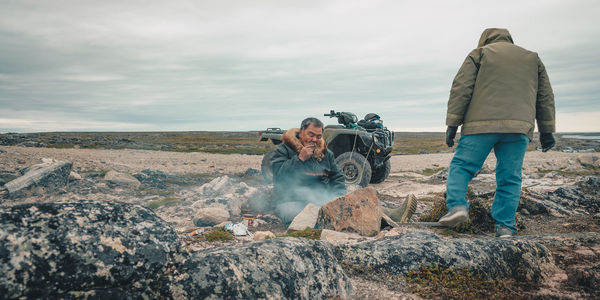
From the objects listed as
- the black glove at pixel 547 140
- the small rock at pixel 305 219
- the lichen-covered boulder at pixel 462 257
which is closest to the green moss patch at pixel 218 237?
the small rock at pixel 305 219

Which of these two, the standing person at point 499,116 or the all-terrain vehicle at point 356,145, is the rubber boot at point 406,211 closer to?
the standing person at point 499,116

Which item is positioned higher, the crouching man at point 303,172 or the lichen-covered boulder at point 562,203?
the crouching man at point 303,172

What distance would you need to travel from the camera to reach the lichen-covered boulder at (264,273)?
172cm

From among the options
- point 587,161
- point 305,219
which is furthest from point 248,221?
point 587,161

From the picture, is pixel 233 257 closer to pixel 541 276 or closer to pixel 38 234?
pixel 38 234

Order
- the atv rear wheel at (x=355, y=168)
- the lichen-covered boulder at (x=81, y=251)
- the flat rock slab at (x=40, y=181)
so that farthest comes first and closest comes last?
1. the atv rear wheel at (x=355, y=168)
2. the flat rock slab at (x=40, y=181)
3. the lichen-covered boulder at (x=81, y=251)

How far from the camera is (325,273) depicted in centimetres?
224

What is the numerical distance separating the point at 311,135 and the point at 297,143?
35 cm

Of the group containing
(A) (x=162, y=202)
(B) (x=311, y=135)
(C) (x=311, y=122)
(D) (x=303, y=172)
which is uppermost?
(C) (x=311, y=122)

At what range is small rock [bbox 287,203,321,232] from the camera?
Answer: 4449 millimetres

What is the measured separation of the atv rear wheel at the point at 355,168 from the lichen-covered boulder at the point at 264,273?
6.22 meters

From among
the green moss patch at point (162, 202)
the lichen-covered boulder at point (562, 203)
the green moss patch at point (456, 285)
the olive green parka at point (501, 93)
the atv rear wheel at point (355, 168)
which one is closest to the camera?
the green moss patch at point (456, 285)

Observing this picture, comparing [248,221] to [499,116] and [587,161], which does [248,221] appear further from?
[587,161]

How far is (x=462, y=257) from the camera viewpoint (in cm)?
252
